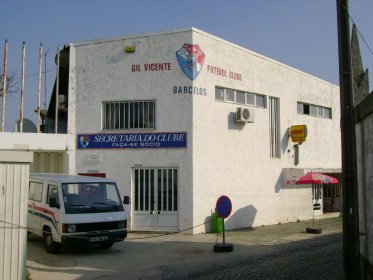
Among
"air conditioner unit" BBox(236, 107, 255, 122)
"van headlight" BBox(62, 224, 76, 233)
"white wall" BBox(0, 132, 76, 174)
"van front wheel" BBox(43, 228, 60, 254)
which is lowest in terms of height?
"van front wheel" BBox(43, 228, 60, 254)

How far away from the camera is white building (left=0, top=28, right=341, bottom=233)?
17.8 metres

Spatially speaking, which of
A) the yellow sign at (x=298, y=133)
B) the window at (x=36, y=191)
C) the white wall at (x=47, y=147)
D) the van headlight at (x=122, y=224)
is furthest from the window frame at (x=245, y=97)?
the window at (x=36, y=191)

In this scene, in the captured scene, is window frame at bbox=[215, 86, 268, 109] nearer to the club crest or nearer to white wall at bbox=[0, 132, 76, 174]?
the club crest

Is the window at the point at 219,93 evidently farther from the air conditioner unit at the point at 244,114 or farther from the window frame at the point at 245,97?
the air conditioner unit at the point at 244,114

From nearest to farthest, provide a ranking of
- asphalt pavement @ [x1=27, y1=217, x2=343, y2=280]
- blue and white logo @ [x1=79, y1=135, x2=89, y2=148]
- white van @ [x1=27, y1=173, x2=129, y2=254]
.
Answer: asphalt pavement @ [x1=27, y1=217, x2=343, y2=280]
white van @ [x1=27, y1=173, x2=129, y2=254]
blue and white logo @ [x1=79, y1=135, x2=89, y2=148]

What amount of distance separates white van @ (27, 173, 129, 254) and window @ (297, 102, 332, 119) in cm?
1242

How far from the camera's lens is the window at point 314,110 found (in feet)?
78.6

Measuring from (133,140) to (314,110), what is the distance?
35.8ft

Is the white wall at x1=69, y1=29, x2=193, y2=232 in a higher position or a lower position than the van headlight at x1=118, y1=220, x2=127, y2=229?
higher

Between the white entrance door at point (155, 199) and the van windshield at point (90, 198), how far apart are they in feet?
12.7

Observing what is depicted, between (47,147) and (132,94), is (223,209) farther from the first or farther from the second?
(47,147)

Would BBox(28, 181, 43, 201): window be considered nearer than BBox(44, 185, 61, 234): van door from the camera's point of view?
No

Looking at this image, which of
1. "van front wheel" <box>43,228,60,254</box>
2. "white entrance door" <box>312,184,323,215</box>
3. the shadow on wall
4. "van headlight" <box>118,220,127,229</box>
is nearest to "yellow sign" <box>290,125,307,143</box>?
"white entrance door" <box>312,184,323,215</box>

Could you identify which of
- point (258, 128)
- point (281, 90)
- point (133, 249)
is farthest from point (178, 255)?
point (281, 90)
